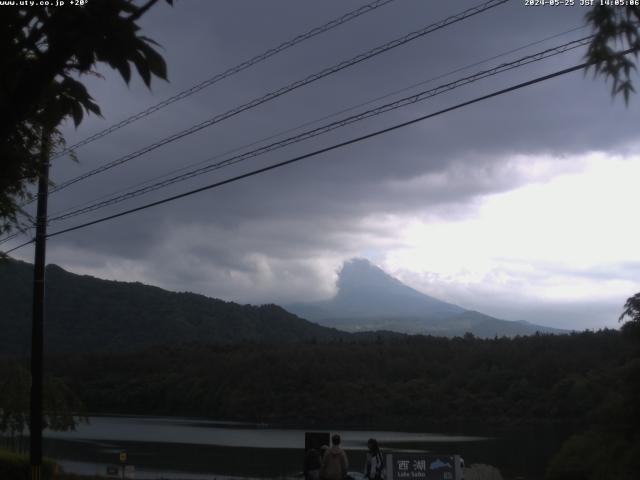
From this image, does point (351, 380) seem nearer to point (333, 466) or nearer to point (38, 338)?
point (38, 338)

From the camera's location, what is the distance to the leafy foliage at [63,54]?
576 centimetres

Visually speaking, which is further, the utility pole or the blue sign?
the utility pole

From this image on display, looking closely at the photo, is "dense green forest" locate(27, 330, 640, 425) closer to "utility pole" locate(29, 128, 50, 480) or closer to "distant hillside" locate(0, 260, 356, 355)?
"distant hillside" locate(0, 260, 356, 355)

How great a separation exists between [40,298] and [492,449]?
4070 cm

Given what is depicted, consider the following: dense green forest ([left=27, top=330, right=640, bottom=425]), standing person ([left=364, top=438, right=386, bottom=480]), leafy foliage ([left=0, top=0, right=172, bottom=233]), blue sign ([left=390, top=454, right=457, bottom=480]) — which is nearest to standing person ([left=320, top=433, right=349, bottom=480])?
standing person ([left=364, top=438, right=386, bottom=480])

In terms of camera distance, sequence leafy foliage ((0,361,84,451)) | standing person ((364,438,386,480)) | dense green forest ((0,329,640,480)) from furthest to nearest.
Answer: dense green forest ((0,329,640,480))
leafy foliage ((0,361,84,451))
standing person ((364,438,386,480))

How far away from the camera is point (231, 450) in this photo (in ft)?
171

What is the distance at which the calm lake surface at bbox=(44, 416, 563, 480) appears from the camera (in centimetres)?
3791

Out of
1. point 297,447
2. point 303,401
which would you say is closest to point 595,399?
point 297,447

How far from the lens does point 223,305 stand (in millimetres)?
171625

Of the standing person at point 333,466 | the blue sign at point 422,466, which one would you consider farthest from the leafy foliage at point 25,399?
the standing person at point 333,466

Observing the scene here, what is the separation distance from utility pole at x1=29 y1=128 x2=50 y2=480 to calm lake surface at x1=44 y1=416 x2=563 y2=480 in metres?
12.8

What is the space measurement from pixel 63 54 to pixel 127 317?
147 meters

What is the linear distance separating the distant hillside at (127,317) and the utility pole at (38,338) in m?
96.0
